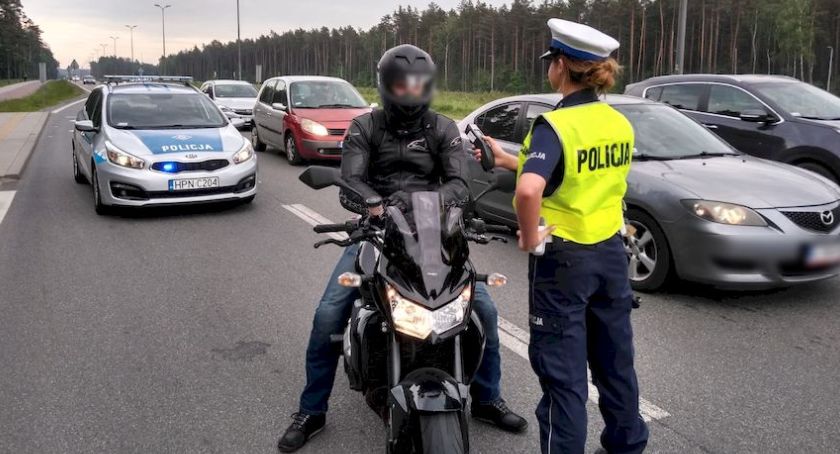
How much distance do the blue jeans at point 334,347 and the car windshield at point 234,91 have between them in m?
21.7

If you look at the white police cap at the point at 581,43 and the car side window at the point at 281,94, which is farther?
the car side window at the point at 281,94

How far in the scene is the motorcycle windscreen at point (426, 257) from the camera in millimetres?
2465

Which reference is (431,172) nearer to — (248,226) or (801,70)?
(248,226)

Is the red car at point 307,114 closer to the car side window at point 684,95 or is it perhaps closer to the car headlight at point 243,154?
the car headlight at point 243,154

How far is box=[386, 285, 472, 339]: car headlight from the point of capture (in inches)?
96.3

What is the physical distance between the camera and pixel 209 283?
20.2 feet

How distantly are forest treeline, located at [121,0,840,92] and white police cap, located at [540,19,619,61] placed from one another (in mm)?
45129

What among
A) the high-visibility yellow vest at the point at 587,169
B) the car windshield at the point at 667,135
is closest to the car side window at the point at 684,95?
the car windshield at the point at 667,135

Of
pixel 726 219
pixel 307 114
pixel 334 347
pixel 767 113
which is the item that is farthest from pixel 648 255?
pixel 307 114

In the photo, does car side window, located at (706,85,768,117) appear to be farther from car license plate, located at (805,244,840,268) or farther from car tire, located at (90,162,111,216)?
car tire, located at (90,162,111,216)

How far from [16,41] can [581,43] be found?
445ft

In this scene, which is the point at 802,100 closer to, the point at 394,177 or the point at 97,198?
the point at 394,177

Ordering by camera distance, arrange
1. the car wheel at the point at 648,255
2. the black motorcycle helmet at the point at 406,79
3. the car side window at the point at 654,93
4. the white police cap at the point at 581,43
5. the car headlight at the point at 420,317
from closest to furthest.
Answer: the car headlight at the point at 420,317
the white police cap at the point at 581,43
the black motorcycle helmet at the point at 406,79
the car wheel at the point at 648,255
the car side window at the point at 654,93

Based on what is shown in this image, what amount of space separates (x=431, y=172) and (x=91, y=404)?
2.17m
